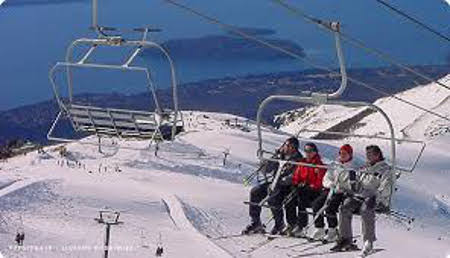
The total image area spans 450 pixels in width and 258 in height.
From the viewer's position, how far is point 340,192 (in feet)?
31.1

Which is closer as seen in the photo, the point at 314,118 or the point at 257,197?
the point at 257,197

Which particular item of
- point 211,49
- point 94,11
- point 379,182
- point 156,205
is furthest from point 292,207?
point 211,49

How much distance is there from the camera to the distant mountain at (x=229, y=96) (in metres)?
38.4

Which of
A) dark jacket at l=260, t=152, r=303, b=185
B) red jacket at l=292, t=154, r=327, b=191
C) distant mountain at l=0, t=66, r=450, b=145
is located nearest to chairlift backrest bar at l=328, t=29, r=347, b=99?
dark jacket at l=260, t=152, r=303, b=185

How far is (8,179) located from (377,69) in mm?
36962

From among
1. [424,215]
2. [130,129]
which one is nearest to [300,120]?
[424,215]

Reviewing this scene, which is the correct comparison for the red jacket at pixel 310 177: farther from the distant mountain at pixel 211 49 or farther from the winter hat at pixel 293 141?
the distant mountain at pixel 211 49

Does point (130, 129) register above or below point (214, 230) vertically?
above

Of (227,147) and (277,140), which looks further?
(277,140)

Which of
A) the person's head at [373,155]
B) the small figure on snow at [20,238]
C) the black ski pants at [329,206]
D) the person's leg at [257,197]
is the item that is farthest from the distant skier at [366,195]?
the small figure on snow at [20,238]

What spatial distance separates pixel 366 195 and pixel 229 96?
4364cm

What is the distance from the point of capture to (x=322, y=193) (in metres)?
9.77

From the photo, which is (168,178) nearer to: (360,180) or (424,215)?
(424,215)

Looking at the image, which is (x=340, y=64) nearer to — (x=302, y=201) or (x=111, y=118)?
(x=302, y=201)
